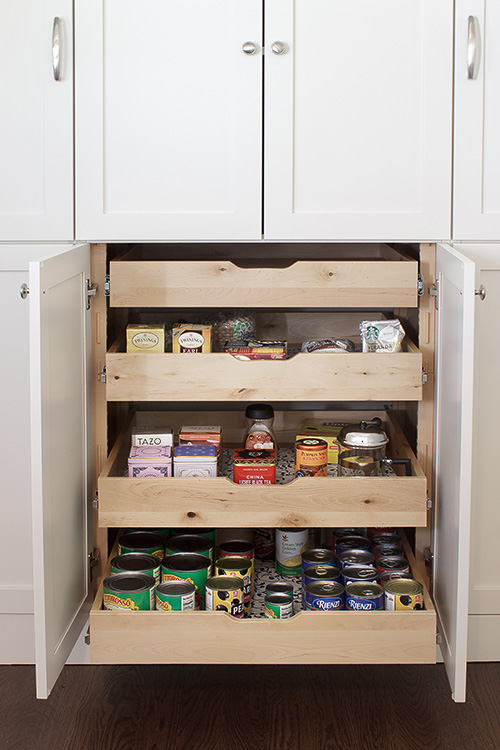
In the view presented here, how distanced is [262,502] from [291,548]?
31cm

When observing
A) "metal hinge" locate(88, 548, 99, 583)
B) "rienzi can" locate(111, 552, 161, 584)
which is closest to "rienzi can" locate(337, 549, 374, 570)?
"rienzi can" locate(111, 552, 161, 584)

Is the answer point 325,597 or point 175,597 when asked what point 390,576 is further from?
point 175,597

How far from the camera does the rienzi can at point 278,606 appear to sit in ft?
5.73

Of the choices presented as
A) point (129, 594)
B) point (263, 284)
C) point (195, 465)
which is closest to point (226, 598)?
point (129, 594)

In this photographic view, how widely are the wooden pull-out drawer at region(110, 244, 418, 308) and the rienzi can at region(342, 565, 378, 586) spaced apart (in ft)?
1.85

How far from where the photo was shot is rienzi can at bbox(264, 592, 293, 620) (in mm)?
1747

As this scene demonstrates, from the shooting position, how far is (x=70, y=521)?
175cm

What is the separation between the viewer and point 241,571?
1.81 m

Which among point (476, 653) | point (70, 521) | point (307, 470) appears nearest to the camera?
point (70, 521)

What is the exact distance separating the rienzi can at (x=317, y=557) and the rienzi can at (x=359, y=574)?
5cm
